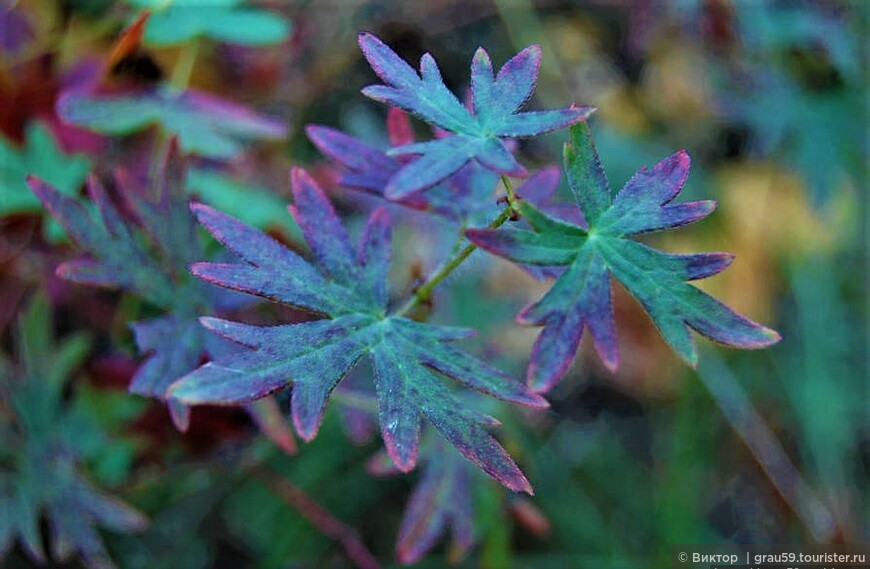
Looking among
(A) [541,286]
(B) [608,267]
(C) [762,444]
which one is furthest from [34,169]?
(C) [762,444]

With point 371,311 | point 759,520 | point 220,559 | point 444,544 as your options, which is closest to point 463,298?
point 444,544

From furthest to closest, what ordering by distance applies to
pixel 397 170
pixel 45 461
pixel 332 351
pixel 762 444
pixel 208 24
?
pixel 762 444
pixel 208 24
pixel 45 461
pixel 397 170
pixel 332 351

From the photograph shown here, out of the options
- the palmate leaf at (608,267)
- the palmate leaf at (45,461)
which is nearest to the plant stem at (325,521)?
the palmate leaf at (45,461)

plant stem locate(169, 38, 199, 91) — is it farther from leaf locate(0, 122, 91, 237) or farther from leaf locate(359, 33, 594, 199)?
leaf locate(359, 33, 594, 199)

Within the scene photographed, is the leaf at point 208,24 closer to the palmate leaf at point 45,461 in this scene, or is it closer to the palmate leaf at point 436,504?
the palmate leaf at point 45,461

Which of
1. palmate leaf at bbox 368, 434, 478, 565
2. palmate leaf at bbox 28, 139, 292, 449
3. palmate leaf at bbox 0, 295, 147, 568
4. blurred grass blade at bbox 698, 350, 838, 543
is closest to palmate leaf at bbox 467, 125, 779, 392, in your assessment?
palmate leaf at bbox 28, 139, 292, 449

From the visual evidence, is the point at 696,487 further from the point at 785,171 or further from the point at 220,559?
the point at 220,559

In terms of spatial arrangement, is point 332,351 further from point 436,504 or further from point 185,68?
point 185,68
